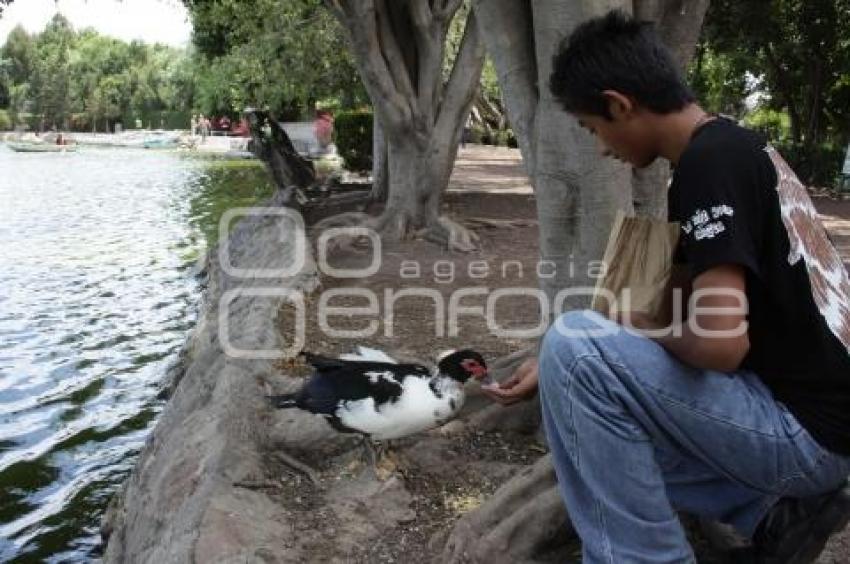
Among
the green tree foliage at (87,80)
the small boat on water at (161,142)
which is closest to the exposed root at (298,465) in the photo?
the small boat on water at (161,142)

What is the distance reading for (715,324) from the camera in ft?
7.14

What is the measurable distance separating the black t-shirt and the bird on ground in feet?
6.06

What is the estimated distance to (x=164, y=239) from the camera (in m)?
16.4

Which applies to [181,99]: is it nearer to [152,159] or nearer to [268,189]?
[152,159]

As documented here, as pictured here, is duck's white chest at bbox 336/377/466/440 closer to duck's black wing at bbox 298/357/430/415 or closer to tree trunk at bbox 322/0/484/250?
duck's black wing at bbox 298/357/430/415

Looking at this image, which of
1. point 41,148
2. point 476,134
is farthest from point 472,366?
point 41,148

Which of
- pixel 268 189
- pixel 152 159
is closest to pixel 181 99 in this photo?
pixel 152 159

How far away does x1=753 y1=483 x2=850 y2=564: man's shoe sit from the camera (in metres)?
2.42

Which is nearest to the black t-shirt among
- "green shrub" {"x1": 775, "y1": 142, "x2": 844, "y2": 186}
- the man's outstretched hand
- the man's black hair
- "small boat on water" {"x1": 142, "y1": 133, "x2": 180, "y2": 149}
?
the man's black hair

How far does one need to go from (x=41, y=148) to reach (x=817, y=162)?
114 feet

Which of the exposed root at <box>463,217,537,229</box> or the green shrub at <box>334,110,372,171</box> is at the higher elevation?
the green shrub at <box>334,110,372,171</box>

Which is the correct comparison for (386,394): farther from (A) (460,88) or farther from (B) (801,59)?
(B) (801,59)

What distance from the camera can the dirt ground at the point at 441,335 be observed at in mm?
3729

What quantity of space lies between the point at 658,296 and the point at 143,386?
21.9ft
